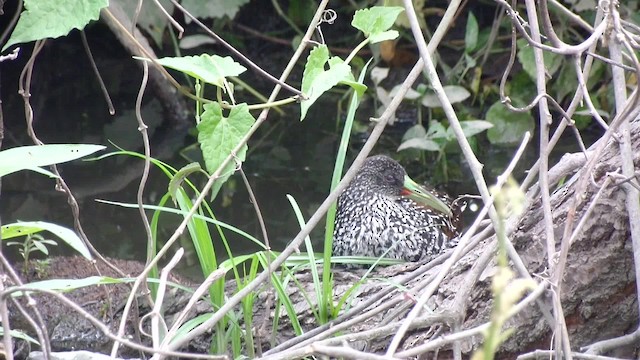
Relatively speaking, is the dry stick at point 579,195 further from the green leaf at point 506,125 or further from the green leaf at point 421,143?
the green leaf at point 506,125

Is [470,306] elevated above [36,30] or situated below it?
below

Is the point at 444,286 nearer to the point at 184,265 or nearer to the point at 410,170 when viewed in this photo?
the point at 184,265

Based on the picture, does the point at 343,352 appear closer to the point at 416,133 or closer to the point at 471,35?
the point at 416,133

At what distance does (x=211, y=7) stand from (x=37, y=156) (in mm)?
4834

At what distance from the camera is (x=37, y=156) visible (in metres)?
1.94

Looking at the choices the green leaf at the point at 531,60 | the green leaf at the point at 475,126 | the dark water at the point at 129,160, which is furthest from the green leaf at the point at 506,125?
the green leaf at the point at 475,126

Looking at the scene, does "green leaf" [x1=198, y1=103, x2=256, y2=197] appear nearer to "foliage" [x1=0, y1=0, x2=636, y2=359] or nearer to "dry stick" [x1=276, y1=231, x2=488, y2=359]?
"foliage" [x1=0, y1=0, x2=636, y2=359]

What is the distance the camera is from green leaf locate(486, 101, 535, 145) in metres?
6.26

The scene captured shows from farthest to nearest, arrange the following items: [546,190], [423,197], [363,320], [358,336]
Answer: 1. [423,197]
2. [363,320]
3. [546,190]
4. [358,336]

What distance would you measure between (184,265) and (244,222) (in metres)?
0.80

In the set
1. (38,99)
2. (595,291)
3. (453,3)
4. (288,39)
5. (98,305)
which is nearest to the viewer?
(453,3)

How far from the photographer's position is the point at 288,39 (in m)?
8.20

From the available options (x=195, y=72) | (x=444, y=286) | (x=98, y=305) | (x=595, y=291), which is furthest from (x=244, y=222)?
(x=195, y=72)

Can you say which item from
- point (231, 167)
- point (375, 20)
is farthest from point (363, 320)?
point (375, 20)
